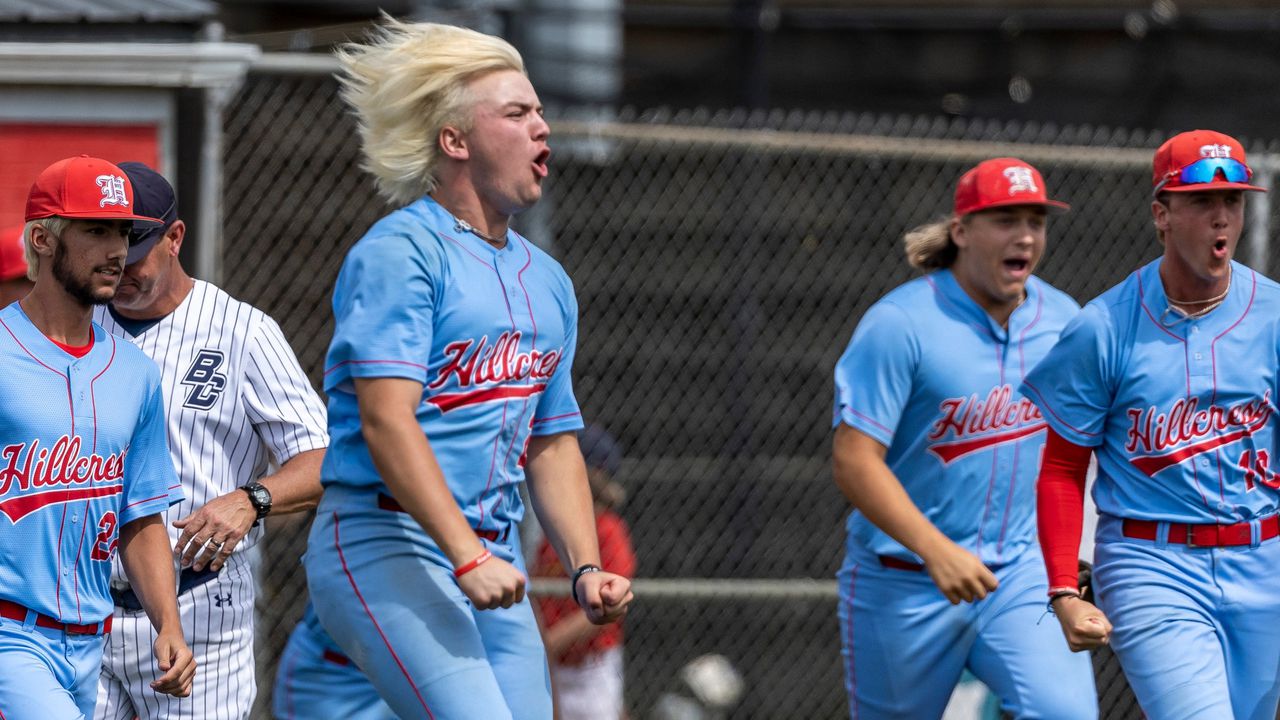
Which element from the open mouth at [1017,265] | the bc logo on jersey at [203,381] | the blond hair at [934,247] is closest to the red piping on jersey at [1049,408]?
the open mouth at [1017,265]

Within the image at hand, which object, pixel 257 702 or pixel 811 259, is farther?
pixel 811 259

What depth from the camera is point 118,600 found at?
4.55 metres

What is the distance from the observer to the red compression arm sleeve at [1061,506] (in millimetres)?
4562

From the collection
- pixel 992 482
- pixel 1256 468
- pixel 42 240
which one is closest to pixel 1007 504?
pixel 992 482

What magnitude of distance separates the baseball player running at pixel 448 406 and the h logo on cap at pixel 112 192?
1.99ft

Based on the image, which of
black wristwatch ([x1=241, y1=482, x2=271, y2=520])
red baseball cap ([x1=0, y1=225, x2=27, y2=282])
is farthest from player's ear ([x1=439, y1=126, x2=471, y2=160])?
red baseball cap ([x1=0, y1=225, x2=27, y2=282])

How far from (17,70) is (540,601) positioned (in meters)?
2.99

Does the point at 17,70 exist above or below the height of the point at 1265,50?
below

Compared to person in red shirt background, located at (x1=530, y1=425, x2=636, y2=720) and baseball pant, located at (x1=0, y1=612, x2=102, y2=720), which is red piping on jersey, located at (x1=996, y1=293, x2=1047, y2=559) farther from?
baseball pant, located at (x1=0, y1=612, x2=102, y2=720)

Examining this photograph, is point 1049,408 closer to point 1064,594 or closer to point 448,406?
point 1064,594

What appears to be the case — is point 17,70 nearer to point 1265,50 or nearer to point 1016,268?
point 1016,268

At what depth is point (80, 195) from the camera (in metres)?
4.12

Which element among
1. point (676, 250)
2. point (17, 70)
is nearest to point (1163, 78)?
point (676, 250)

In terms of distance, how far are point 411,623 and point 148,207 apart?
1484 mm
